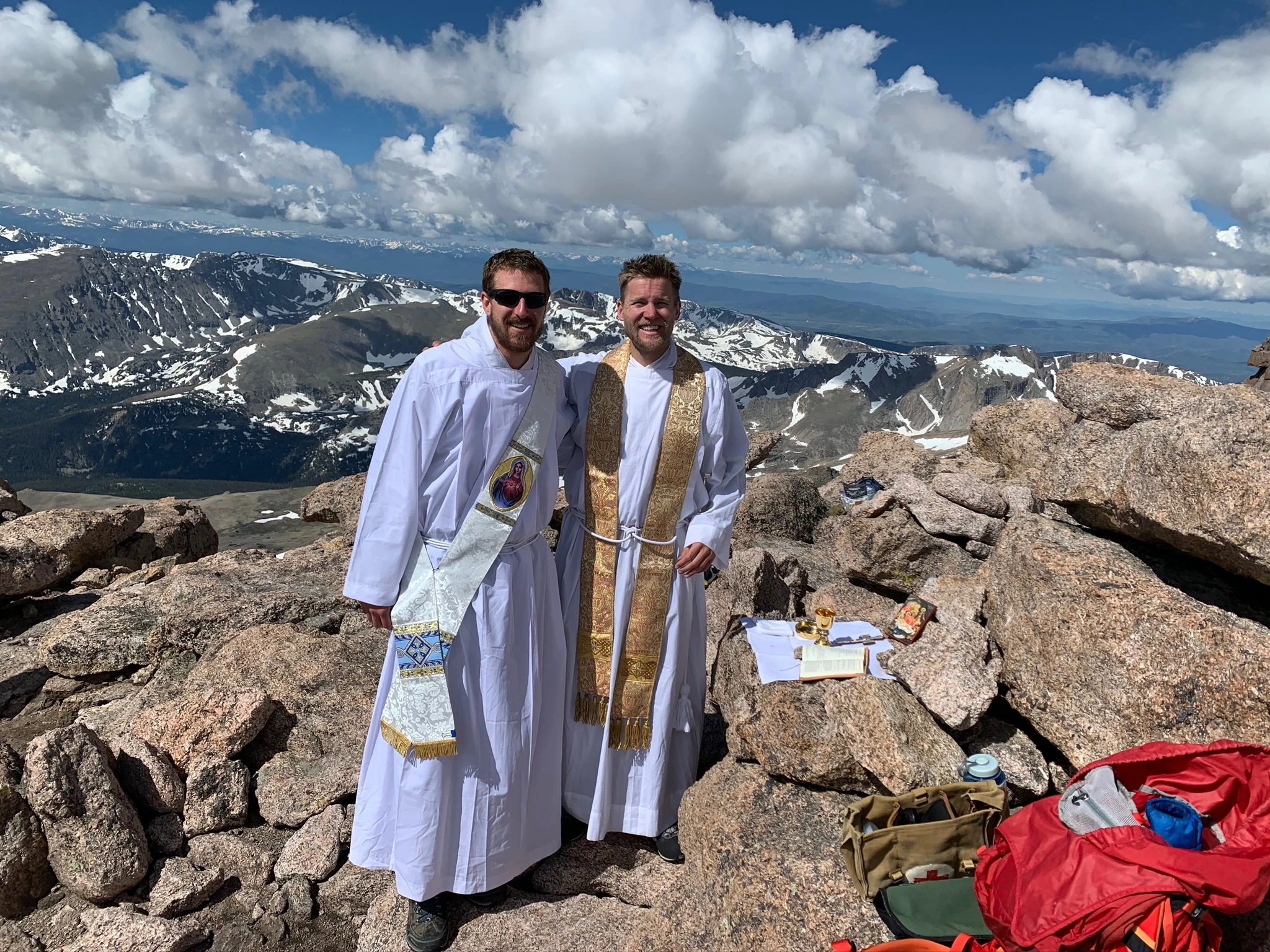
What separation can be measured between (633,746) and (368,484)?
2805 mm

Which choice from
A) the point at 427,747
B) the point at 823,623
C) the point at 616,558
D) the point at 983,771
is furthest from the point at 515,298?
the point at 983,771

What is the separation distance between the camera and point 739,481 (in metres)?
6.09

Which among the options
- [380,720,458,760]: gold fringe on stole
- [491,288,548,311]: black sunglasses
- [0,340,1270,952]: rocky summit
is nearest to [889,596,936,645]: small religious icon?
[0,340,1270,952]: rocky summit

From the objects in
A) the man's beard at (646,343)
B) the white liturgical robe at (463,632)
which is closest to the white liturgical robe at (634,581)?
the man's beard at (646,343)

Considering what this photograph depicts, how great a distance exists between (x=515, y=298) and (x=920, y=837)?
410cm

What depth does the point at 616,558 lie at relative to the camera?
559cm

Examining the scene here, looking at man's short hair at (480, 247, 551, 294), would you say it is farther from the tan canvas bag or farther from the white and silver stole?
the tan canvas bag

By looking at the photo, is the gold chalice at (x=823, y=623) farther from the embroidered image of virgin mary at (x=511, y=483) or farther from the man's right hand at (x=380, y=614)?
the man's right hand at (x=380, y=614)

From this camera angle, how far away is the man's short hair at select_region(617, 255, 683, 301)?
16.8 feet

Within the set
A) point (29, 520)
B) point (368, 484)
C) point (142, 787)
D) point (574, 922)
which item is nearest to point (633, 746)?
point (574, 922)

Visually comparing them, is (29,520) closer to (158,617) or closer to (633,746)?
(158,617)

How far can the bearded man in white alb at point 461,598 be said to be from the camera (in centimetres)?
493

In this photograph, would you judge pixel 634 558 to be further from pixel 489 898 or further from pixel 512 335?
pixel 489 898

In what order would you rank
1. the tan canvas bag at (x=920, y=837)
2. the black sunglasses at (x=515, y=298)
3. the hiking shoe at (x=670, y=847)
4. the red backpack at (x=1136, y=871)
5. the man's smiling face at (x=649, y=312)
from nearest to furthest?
the red backpack at (x=1136, y=871) → the tan canvas bag at (x=920, y=837) → the black sunglasses at (x=515, y=298) → the man's smiling face at (x=649, y=312) → the hiking shoe at (x=670, y=847)
